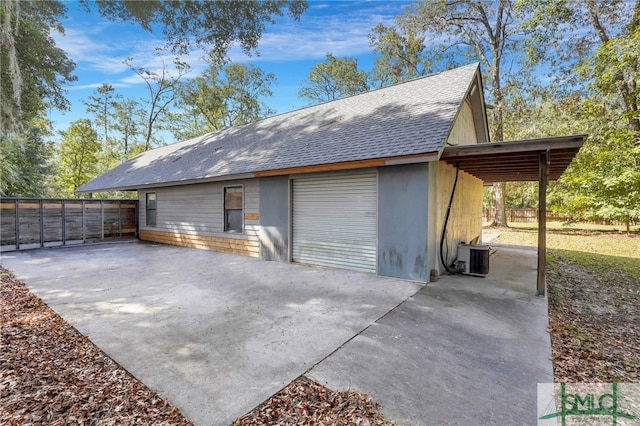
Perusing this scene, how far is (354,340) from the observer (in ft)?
10.4

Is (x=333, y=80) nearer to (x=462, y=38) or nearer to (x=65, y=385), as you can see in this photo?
(x=462, y=38)

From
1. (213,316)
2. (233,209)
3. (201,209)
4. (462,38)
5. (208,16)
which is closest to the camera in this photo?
(213,316)

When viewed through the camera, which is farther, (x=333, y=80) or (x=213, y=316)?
(x=333, y=80)

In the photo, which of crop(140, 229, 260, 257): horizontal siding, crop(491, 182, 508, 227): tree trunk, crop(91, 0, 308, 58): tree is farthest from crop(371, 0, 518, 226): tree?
crop(140, 229, 260, 257): horizontal siding

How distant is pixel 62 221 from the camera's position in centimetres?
1050

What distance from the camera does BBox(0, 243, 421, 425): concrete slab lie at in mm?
2430

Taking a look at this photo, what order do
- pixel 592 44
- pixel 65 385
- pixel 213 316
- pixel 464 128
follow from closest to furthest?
pixel 65 385 < pixel 213 316 < pixel 464 128 < pixel 592 44

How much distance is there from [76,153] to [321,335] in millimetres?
27419

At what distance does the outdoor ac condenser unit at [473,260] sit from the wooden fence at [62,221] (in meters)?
12.4

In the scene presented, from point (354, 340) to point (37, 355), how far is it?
122 inches

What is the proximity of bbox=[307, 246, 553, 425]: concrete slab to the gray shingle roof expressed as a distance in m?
2.65

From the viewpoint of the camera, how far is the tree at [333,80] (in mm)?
22828

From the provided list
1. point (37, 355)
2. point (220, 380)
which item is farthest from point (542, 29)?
point (37, 355)

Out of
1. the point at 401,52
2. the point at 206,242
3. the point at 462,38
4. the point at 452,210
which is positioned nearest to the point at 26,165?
the point at 206,242
